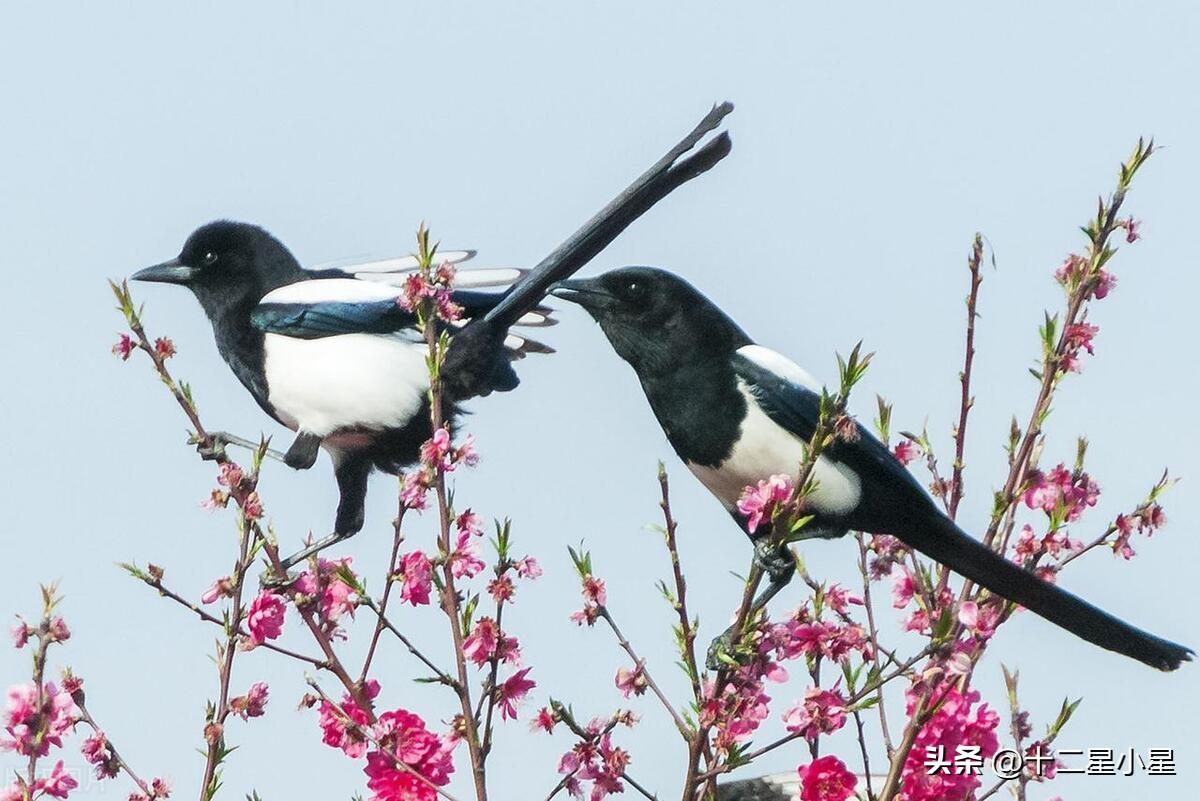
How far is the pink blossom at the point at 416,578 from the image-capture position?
2.65m

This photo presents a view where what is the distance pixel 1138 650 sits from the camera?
3.52 m

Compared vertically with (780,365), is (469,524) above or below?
below

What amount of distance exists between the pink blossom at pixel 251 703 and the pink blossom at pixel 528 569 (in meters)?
0.51

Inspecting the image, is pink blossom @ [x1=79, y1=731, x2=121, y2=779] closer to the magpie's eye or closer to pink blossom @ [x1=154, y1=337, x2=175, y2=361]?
pink blossom @ [x1=154, y1=337, x2=175, y2=361]

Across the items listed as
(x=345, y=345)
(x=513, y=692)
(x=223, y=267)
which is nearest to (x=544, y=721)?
(x=513, y=692)

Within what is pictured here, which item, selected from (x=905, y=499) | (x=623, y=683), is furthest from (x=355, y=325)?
(x=623, y=683)

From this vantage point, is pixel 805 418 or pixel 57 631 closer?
pixel 57 631

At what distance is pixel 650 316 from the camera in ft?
12.2

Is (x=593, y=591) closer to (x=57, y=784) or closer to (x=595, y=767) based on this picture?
(x=595, y=767)

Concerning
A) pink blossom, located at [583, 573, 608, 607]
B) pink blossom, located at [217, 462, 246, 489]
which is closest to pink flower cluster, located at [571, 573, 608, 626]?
pink blossom, located at [583, 573, 608, 607]

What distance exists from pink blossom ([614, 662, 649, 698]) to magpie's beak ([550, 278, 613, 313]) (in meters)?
1.16

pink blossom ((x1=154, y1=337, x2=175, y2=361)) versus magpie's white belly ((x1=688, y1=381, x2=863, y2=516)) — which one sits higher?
magpie's white belly ((x1=688, y1=381, x2=863, y2=516))

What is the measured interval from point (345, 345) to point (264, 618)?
5.46ft

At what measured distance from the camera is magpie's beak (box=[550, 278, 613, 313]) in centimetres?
375
